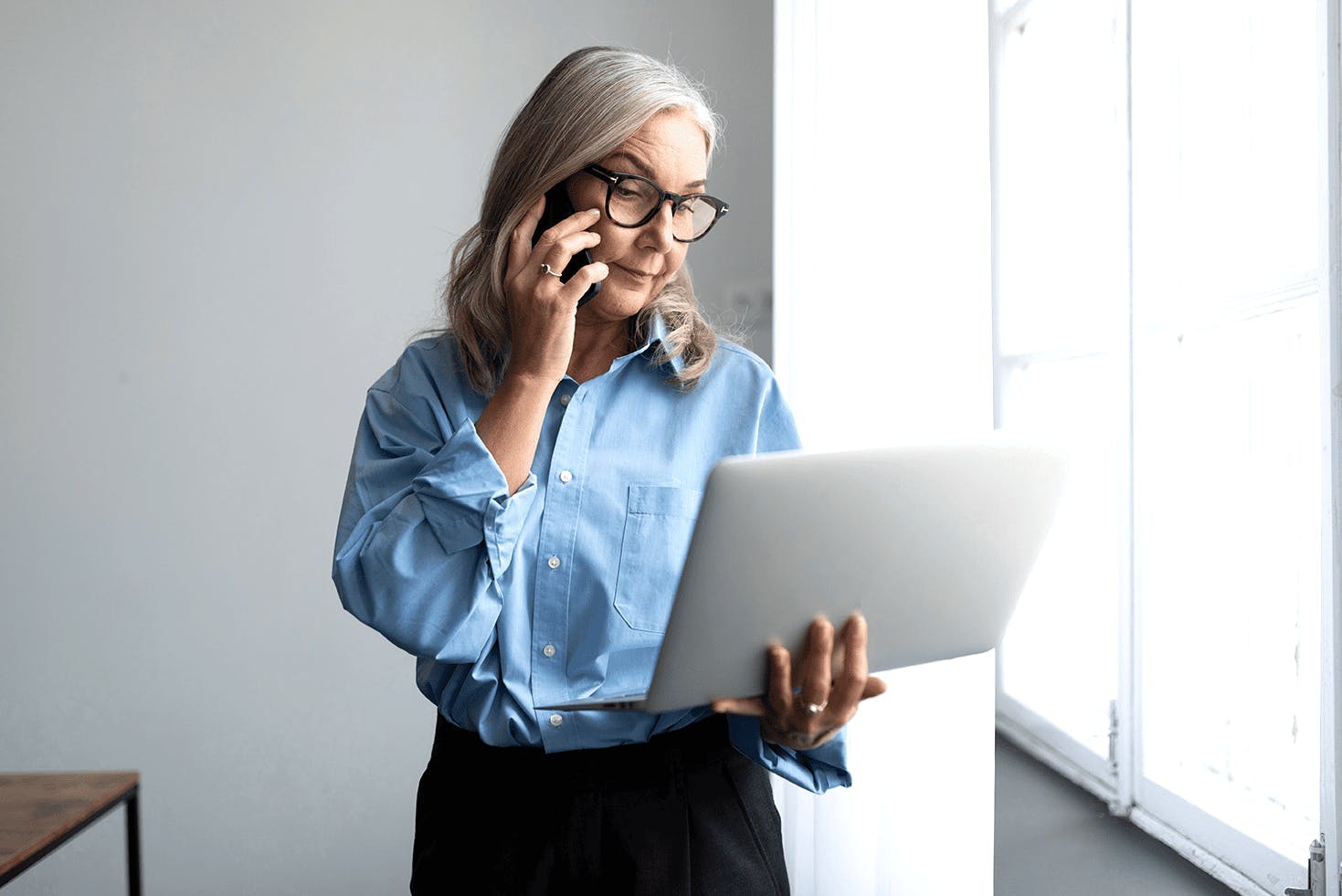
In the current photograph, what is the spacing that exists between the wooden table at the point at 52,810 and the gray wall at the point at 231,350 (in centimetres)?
65

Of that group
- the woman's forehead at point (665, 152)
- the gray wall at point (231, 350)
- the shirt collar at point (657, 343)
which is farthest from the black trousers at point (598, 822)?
the gray wall at point (231, 350)

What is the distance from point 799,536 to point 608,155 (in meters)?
0.54

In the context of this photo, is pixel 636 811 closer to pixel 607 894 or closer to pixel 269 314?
pixel 607 894

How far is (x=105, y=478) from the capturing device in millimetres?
2656

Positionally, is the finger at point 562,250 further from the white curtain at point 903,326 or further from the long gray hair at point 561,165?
the white curtain at point 903,326

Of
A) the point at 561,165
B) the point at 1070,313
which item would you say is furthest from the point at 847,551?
the point at 1070,313

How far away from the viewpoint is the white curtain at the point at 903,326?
1527 millimetres

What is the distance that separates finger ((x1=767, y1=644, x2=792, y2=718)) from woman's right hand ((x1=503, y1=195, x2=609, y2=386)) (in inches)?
15.2

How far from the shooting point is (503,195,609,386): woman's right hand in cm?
107

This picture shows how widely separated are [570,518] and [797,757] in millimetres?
372

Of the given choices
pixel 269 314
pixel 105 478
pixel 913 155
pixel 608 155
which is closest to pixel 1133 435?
pixel 913 155

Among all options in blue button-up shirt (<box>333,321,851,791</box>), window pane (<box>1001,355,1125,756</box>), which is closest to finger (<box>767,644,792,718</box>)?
blue button-up shirt (<box>333,321,851,791</box>)

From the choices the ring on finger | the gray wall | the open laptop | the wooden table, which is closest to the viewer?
the open laptop

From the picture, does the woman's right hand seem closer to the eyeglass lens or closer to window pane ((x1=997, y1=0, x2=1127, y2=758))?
the eyeglass lens
